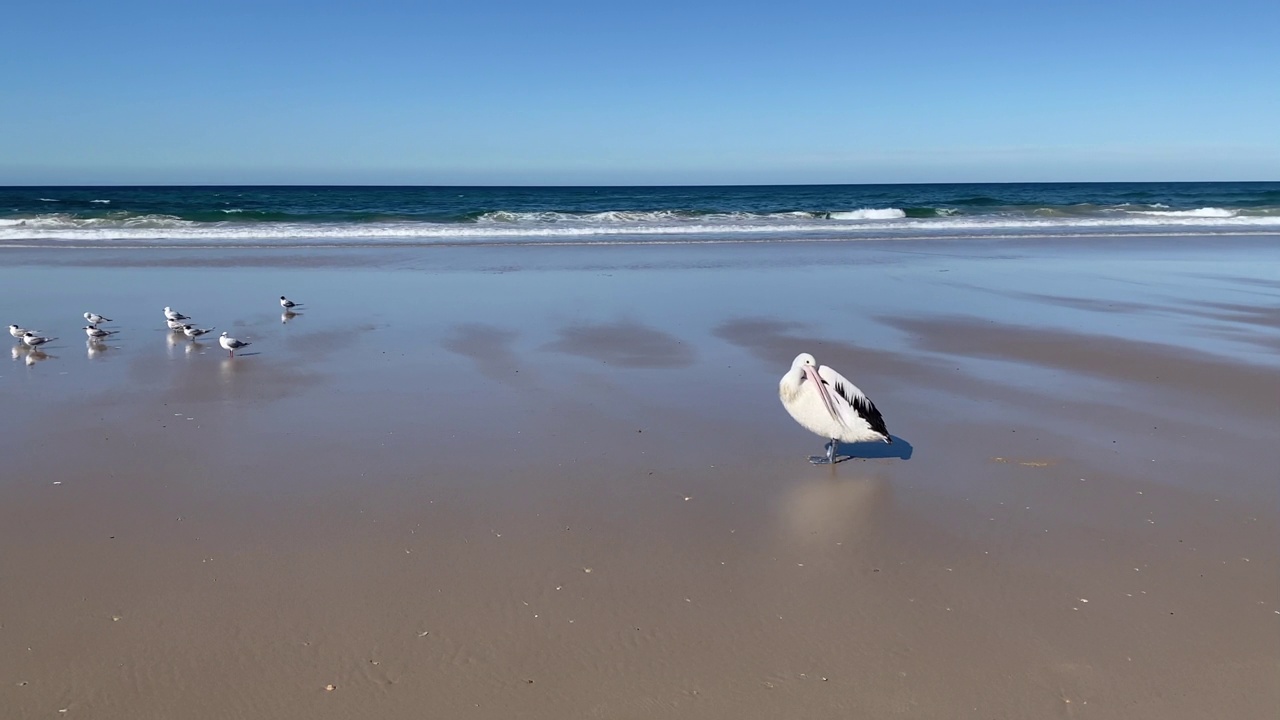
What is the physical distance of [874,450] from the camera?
6.45 meters

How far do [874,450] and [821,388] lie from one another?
2.51ft

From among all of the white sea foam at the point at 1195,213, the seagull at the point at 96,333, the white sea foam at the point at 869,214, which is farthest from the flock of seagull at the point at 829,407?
the white sea foam at the point at 1195,213

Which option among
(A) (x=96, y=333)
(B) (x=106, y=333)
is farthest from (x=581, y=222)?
(A) (x=96, y=333)

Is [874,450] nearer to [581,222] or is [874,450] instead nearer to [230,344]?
[230,344]

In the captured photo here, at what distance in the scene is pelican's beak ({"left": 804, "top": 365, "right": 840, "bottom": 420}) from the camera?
5.92 m

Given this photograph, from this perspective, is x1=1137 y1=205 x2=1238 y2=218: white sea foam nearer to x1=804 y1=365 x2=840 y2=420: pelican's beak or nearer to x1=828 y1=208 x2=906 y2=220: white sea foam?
x1=828 y1=208 x2=906 y2=220: white sea foam

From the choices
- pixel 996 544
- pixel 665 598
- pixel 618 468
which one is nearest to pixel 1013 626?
pixel 996 544

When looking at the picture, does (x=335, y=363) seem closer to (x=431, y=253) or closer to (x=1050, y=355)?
(x=1050, y=355)

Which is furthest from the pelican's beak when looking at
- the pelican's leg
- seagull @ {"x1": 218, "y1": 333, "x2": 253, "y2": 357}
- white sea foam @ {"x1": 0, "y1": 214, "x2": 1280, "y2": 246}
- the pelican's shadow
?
white sea foam @ {"x1": 0, "y1": 214, "x2": 1280, "y2": 246}

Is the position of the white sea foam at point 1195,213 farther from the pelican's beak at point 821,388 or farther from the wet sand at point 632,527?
the pelican's beak at point 821,388

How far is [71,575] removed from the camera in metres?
4.29

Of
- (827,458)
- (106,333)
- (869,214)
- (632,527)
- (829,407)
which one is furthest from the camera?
(869,214)

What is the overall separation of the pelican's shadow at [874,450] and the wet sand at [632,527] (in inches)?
2.1

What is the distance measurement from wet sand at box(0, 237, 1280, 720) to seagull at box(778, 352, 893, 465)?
24 cm
